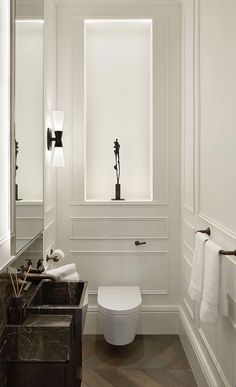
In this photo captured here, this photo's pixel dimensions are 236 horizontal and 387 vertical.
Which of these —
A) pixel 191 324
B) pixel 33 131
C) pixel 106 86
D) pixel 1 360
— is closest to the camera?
pixel 1 360

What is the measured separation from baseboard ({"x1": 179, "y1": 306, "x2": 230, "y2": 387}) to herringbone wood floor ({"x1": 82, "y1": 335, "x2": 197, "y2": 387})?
9cm

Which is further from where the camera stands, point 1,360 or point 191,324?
point 191,324

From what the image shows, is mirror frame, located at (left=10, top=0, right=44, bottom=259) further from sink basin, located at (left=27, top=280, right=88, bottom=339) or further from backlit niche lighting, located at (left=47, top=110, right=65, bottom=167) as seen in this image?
backlit niche lighting, located at (left=47, top=110, right=65, bottom=167)

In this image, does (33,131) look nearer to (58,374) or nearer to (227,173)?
(227,173)

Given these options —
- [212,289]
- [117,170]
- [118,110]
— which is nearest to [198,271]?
[212,289]

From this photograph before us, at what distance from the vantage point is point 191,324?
8.58 ft

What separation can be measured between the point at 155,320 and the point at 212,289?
62.3 inches

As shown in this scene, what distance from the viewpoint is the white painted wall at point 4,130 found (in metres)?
1.59

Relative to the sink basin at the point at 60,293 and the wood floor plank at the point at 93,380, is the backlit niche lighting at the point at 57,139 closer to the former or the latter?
the sink basin at the point at 60,293

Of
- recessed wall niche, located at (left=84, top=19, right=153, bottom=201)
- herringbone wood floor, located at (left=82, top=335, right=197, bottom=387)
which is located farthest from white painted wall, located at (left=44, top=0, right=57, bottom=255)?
herringbone wood floor, located at (left=82, top=335, right=197, bottom=387)

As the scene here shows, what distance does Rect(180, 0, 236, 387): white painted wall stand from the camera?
172 centimetres

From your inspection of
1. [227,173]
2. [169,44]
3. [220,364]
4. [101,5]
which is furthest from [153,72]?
[220,364]

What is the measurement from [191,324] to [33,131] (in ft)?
5.67

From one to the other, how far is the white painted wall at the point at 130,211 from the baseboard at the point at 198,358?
1.02 feet
